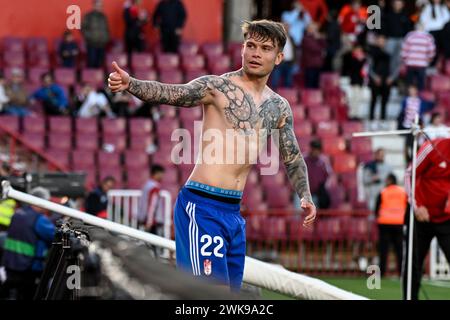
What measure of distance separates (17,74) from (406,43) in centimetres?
742

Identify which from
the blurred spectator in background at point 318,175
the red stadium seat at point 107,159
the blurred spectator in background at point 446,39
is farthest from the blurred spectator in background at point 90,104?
the blurred spectator in background at point 446,39

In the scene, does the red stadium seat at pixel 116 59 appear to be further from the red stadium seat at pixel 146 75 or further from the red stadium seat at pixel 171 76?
the red stadium seat at pixel 171 76

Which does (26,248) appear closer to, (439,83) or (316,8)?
(439,83)

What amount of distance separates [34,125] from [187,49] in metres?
4.18

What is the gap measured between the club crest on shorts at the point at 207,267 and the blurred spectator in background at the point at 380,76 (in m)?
16.7

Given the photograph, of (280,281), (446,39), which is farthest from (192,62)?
(280,281)

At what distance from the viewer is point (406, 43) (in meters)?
25.2

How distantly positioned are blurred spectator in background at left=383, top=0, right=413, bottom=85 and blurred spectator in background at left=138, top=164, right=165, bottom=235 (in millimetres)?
7310

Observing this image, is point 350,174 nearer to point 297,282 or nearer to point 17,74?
point 17,74

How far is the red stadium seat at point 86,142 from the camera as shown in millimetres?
22250

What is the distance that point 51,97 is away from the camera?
2256cm

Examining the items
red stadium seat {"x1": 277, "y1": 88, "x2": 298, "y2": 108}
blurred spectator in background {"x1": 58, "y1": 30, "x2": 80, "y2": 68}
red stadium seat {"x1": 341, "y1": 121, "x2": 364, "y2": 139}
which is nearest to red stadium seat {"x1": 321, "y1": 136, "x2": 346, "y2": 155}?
red stadium seat {"x1": 341, "y1": 121, "x2": 364, "y2": 139}
